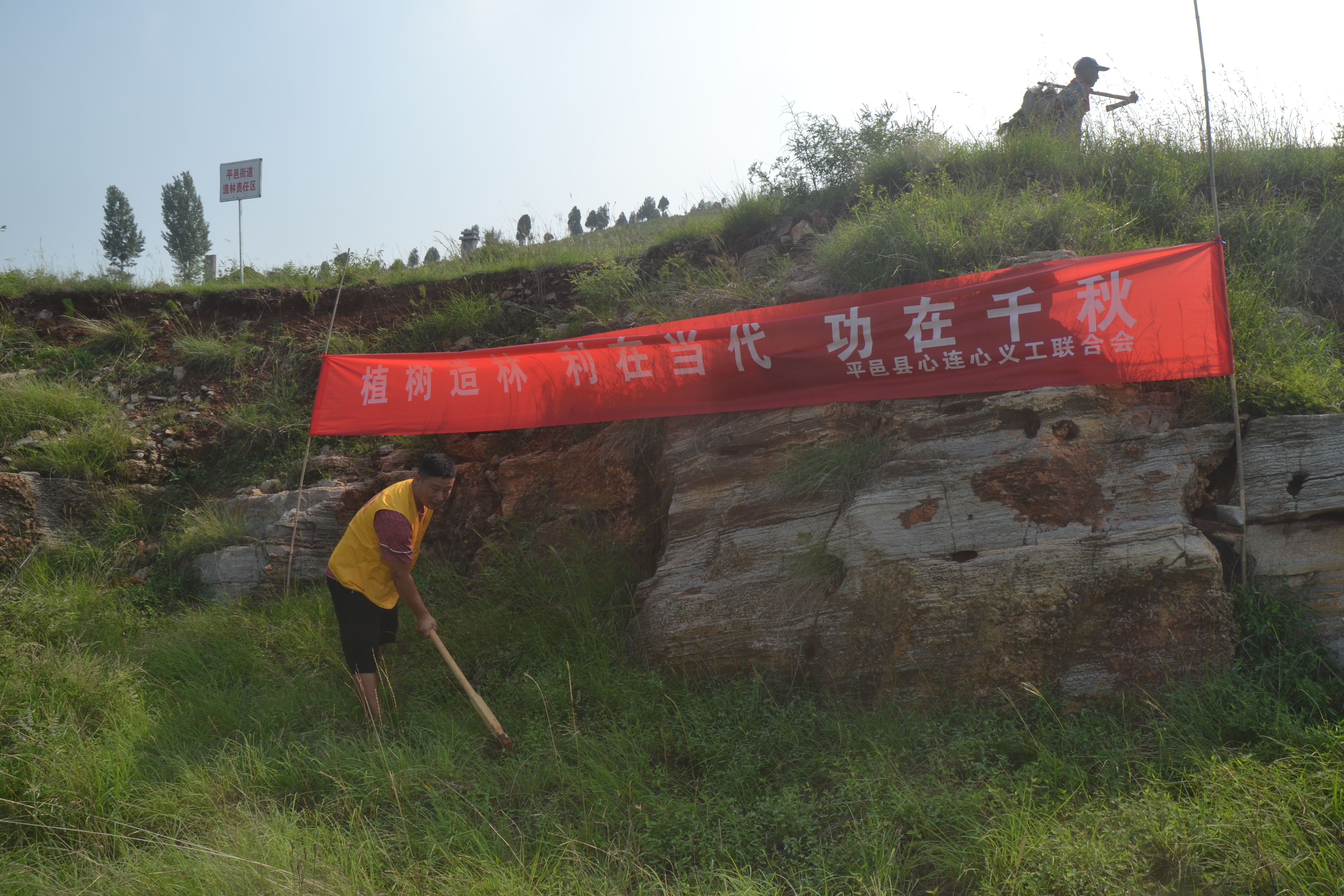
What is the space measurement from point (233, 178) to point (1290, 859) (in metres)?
12.5

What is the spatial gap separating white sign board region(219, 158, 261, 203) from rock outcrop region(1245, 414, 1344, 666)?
11.5m

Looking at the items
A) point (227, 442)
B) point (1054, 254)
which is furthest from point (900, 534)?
point (227, 442)

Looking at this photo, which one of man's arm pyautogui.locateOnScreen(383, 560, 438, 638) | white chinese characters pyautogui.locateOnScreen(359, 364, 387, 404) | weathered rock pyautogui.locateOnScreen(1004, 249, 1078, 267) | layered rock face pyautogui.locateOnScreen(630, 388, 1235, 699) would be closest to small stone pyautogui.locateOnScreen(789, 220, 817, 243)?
weathered rock pyautogui.locateOnScreen(1004, 249, 1078, 267)

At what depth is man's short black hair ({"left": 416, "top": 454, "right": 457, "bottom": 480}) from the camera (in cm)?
393

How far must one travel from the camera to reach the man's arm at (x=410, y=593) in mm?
3879

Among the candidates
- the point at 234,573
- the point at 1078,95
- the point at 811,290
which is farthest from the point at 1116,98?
the point at 234,573

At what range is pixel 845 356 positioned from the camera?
14.1 feet

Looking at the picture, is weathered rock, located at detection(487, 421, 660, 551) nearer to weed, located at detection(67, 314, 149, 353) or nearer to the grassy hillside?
the grassy hillside

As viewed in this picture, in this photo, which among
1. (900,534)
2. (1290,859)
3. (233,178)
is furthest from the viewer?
(233,178)

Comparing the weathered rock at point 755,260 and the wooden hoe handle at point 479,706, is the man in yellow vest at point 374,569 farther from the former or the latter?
the weathered rock at point 755,260

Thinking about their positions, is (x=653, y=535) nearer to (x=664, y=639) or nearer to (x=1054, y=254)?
(x=664, y=639)

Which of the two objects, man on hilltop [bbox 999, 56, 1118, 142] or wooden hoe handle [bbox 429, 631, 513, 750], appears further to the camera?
man on hilltop [bbox 999, 56, 1118, 142]

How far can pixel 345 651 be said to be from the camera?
13.3 ft

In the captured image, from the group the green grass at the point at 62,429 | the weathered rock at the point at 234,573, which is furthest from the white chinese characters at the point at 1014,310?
the green grass at the point at 62,429
